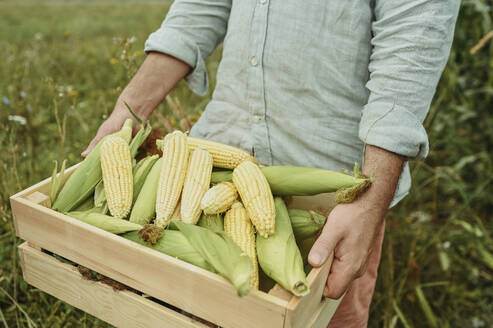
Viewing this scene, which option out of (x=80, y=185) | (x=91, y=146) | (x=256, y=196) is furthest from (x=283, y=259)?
(x=91, y=146)

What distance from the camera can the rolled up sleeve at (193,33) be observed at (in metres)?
1.94

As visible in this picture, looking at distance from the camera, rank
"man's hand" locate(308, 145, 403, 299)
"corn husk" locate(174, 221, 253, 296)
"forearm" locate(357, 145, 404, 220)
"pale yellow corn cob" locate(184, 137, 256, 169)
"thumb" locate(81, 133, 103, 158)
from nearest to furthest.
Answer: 1. "corn husk" locate(174, 221, 253, 296)
2. "man's hand" locate(308, 145, 403, 299)
3. "forearm" locate(357, 145, 404, 220)
4. "pale yellow corn cob" locate(184, 137, 256, 169)
5. "thumb" locate(81, 133, 103, 158)

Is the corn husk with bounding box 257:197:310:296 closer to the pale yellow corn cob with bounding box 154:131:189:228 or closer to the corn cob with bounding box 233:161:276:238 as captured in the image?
A: the corn cob with bounding box 233:161:276:238

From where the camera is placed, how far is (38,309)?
215 centimetres

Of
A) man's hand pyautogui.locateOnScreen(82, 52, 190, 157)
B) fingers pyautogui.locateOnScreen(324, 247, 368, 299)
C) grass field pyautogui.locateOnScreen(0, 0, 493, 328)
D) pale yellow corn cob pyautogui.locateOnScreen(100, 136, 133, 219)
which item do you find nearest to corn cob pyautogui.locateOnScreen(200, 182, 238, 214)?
pale yellow corn cob pyautogui.locateOnScreen(100, 136, 133, 219)

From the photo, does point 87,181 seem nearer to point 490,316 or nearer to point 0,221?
point 0,221

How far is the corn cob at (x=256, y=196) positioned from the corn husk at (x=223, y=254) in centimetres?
11

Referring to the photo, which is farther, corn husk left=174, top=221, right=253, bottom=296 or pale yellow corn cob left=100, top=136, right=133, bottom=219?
pale yellow corn cob left=100, top=136, right=133, bottom=219

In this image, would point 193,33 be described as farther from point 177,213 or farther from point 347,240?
point 347,240

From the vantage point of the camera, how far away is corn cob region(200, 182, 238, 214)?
1.26 meters

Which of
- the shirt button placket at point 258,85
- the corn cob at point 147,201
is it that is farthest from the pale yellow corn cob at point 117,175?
the shirt button placket at point 258,85

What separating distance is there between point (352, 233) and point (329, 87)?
0.61m

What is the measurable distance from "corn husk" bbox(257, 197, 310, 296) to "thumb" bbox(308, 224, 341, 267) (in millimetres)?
37

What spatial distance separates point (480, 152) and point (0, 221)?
11.3 feet
